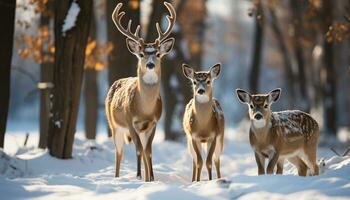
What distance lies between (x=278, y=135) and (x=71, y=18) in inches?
168

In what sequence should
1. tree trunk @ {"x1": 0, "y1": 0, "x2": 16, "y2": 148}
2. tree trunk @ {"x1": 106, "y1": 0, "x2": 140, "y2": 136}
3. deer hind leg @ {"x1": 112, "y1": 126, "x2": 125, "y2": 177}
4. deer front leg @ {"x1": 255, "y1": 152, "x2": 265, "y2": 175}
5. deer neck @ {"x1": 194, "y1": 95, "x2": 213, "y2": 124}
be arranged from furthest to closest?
tree trunk @ {"x1": 106, "y1": 0, "x2": 140, "y2": 136} < tree trunk @ {"x1": 0, "y1": 0, "x2": 16, "y2": 148} < deer hind leg @ {"x1": 112, "y1": 126, "x2": 125, "y2": 177} < deer neck @ {"x1": 194, "y1": 95, "x2": 213, "y2": 124} < deer front leg @ {"x1": 255, "y1": 152, "x2": 265, "y2": 175}

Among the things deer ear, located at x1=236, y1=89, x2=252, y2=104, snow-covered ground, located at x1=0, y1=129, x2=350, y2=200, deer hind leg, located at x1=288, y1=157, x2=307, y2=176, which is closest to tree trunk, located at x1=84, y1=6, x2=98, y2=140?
snow-covered ground, located at x1=0, y1=129, x2=350, y2=200

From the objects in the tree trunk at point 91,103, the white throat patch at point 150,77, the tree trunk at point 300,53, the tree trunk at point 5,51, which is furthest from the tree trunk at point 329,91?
the tree trunk at point 5,51

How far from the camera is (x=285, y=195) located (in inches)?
264

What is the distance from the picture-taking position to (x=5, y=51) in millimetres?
10898

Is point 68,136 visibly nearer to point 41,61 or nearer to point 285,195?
point 41,61

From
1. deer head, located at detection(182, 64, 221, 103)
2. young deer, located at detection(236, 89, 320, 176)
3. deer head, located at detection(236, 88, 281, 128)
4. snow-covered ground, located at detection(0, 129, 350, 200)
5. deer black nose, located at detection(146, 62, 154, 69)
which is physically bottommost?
snow-covered ground, located at detection(0, 129, 350, 200)

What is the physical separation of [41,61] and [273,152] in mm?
7126

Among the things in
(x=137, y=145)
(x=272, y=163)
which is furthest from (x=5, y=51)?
(x=272, y=163)

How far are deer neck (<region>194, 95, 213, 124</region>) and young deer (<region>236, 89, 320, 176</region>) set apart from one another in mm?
516

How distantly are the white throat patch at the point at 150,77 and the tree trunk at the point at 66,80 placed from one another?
6.87 feet

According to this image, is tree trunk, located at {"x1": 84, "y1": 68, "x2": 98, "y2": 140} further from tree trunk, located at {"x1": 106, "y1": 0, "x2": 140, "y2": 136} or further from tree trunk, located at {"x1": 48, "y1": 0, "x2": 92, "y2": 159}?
tree trunk, located at {"x1": 48, "y1": 0, "x2": 92, "y2": 159}

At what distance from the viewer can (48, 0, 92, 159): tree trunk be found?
11.6 metres

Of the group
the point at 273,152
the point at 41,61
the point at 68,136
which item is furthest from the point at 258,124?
the point at 41,61
